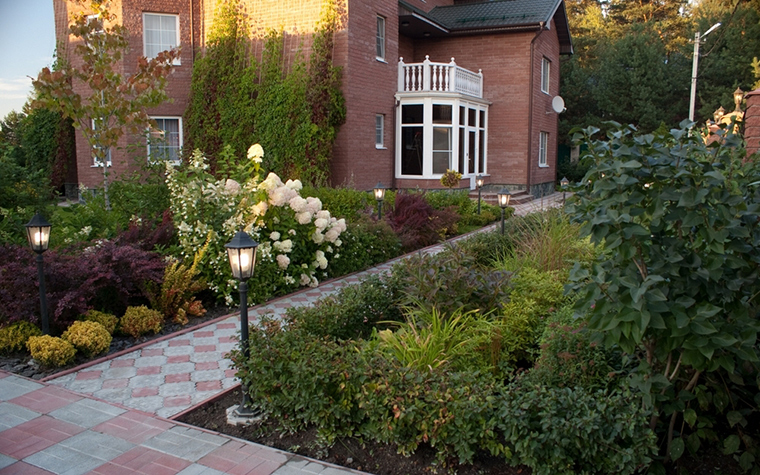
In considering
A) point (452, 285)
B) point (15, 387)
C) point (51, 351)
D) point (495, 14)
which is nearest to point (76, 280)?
point (51, 351)

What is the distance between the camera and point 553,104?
70.0 feet

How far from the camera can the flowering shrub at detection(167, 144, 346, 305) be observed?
6.78 metres

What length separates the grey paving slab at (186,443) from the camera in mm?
3572

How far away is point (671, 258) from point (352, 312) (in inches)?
107

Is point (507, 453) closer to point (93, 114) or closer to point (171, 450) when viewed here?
point (171, 450)

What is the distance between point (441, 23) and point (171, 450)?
60.5 ft

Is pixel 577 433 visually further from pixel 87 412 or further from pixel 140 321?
pixel 140 321

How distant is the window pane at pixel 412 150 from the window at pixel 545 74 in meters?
6.22

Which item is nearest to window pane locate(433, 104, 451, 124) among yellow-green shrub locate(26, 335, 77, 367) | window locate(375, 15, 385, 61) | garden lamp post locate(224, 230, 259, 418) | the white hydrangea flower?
window locate(375, 15, 385, 61)

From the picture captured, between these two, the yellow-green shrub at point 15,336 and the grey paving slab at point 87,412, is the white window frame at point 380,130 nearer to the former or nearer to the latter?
the yellow-green shrub at point 15,336

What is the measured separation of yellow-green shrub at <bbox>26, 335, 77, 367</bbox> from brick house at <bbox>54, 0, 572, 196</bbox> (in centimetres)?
944

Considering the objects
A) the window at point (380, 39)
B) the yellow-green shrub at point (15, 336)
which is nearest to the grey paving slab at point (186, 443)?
the yellow-green shrub at point (15, 336)

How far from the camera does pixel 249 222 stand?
693 cm

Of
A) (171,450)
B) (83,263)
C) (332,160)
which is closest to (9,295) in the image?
(83,263)
